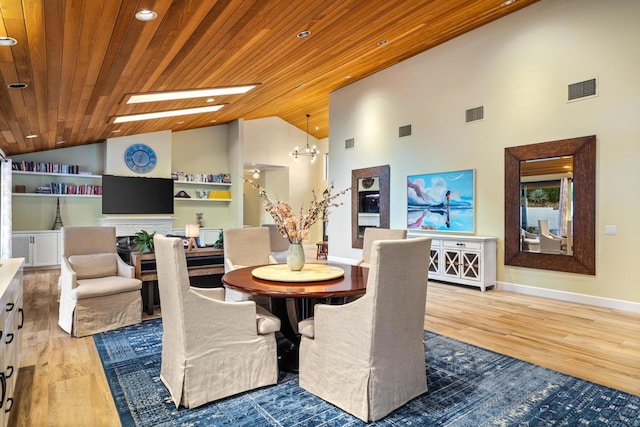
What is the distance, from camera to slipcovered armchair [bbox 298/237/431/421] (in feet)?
6.82

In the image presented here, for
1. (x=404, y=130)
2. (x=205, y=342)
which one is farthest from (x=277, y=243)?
(x=205, y=342)

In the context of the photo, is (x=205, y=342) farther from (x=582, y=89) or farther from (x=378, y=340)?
(x=582, y=89)

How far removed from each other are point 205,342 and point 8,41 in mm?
2260

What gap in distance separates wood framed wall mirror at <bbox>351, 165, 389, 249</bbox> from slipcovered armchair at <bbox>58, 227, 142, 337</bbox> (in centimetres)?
492

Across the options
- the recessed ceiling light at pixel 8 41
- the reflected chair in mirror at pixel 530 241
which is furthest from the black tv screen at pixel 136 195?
the reflected chair in mirror at pixel 530 241

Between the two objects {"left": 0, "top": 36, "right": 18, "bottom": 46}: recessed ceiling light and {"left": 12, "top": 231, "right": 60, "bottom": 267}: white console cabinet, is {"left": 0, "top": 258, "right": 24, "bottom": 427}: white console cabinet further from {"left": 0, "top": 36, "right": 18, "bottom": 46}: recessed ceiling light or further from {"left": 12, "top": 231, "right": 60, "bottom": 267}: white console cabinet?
{"left": 12, "top": 231, "right": 60, "bottom": 267}: white console cabinet

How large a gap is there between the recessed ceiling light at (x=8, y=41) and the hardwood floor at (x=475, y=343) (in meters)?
2.20

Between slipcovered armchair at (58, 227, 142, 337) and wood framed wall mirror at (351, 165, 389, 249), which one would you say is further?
wood framed wall mirror at (351, 165, 389, 249)

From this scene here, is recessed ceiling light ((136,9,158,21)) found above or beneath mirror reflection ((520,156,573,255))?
above

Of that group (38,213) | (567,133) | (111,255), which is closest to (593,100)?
(567,133)

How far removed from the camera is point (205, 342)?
91.3 inches

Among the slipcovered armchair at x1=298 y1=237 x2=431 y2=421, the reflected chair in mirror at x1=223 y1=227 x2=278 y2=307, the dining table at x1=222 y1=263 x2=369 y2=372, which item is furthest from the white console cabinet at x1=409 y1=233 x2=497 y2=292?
the slipcovered armchair at x1=298 y1=237 x2=431 y2=421

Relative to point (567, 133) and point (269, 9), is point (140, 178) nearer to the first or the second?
point (269, 9)

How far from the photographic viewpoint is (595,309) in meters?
4.64
